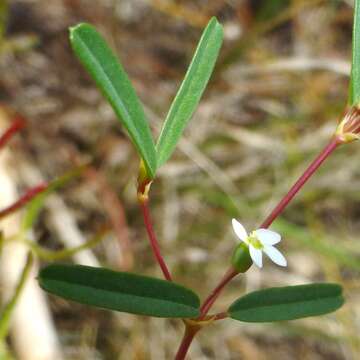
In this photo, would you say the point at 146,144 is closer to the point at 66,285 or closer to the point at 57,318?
the point at 66,285

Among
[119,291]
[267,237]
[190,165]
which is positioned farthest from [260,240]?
[190,165]

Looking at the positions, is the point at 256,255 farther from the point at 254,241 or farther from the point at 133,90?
the point at 133,90

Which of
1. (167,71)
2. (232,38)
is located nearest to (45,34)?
(167,71)

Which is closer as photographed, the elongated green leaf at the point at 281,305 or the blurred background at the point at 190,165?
the elongated green leaf at the point at 281,305

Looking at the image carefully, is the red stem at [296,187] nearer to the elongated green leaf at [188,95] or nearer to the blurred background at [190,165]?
the elongated green leaf at [188,95]

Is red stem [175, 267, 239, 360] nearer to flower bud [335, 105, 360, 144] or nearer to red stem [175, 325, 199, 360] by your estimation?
red stem [175, 325, 199, 360]

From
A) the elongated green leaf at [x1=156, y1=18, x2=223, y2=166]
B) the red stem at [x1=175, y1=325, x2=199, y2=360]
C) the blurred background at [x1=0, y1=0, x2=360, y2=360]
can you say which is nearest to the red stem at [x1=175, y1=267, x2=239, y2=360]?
the red stem at [x1=175, y1=325, x2=199, y2=360]

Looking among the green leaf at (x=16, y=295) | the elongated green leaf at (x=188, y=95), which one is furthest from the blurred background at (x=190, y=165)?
the elongated green leaf at (x=188, y=95)
